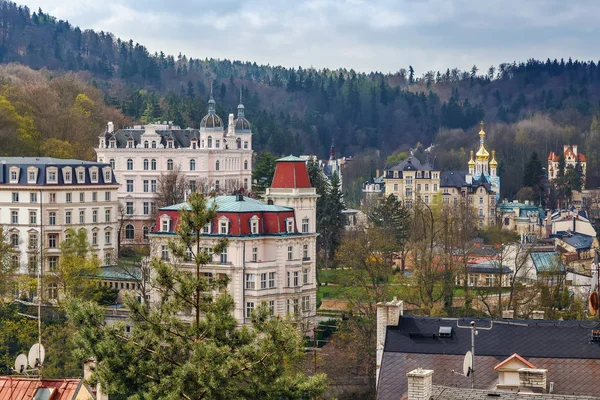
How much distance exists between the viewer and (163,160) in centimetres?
9600

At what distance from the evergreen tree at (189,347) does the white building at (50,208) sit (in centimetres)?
4232

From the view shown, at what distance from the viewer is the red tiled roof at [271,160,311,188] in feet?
214

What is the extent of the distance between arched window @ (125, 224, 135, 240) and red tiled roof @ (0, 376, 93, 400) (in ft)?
201

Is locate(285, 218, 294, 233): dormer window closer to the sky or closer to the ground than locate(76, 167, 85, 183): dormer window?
closer to the ground

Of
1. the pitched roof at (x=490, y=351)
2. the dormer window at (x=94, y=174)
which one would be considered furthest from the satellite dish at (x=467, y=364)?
the dormer window at (x=94, y=174)

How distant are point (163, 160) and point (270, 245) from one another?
34.8 m

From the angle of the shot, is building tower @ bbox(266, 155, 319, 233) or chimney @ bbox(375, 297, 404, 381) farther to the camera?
building tower @ bbox(266, 155, 319, 233)

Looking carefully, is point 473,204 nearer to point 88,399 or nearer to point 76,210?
point 76,210

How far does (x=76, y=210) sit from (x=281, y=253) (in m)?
18.1

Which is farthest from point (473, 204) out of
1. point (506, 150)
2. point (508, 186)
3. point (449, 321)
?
point (449, 321)

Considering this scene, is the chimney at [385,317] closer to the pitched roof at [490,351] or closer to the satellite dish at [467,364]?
the pitched roof at [490,351]

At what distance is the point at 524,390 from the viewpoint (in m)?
30.0

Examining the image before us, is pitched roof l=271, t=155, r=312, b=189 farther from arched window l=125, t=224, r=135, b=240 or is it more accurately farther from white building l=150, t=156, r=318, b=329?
arched window l=125, t=224, r=135, b=240

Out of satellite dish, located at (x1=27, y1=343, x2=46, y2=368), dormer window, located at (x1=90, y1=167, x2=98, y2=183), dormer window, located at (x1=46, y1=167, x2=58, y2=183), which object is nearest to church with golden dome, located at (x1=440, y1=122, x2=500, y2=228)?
dormer window, located at (x1=90, y1=167, x2=98, y2=183)
